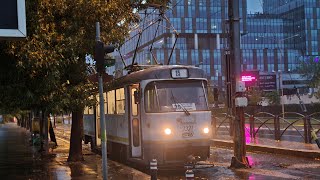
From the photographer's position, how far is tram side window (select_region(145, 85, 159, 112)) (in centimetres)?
1423

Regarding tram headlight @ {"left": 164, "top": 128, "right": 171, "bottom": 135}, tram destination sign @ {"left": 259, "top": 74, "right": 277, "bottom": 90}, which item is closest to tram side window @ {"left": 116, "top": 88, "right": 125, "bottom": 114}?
tram headlight @ {"left": 164, "top": 128, "right": 171, "bottom": 135}

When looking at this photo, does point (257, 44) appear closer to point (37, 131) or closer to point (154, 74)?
point (37, 131)

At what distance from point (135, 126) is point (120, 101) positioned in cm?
174

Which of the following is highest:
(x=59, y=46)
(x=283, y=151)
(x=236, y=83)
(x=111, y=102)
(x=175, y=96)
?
(x=59, y=46)

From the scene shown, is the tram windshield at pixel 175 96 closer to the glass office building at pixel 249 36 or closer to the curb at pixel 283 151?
the curb at pixel 283 151

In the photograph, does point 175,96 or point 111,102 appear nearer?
point 175,96

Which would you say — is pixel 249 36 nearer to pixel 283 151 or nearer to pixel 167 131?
pixel 283 151

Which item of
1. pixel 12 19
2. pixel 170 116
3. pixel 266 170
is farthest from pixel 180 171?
pixel 12 19

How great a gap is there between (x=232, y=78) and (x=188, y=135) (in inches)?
90.4

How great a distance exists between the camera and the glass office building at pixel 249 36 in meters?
112

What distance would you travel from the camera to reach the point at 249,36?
12850cm

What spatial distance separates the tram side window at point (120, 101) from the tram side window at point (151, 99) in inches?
75.0

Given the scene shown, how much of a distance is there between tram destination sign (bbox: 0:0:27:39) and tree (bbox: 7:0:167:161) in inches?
77.8

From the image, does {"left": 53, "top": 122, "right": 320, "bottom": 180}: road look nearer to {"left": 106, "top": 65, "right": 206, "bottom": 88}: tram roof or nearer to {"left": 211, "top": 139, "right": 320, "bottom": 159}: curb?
{"left": 211, "top": 139, "right": 320, "bottom": 159}: curb
